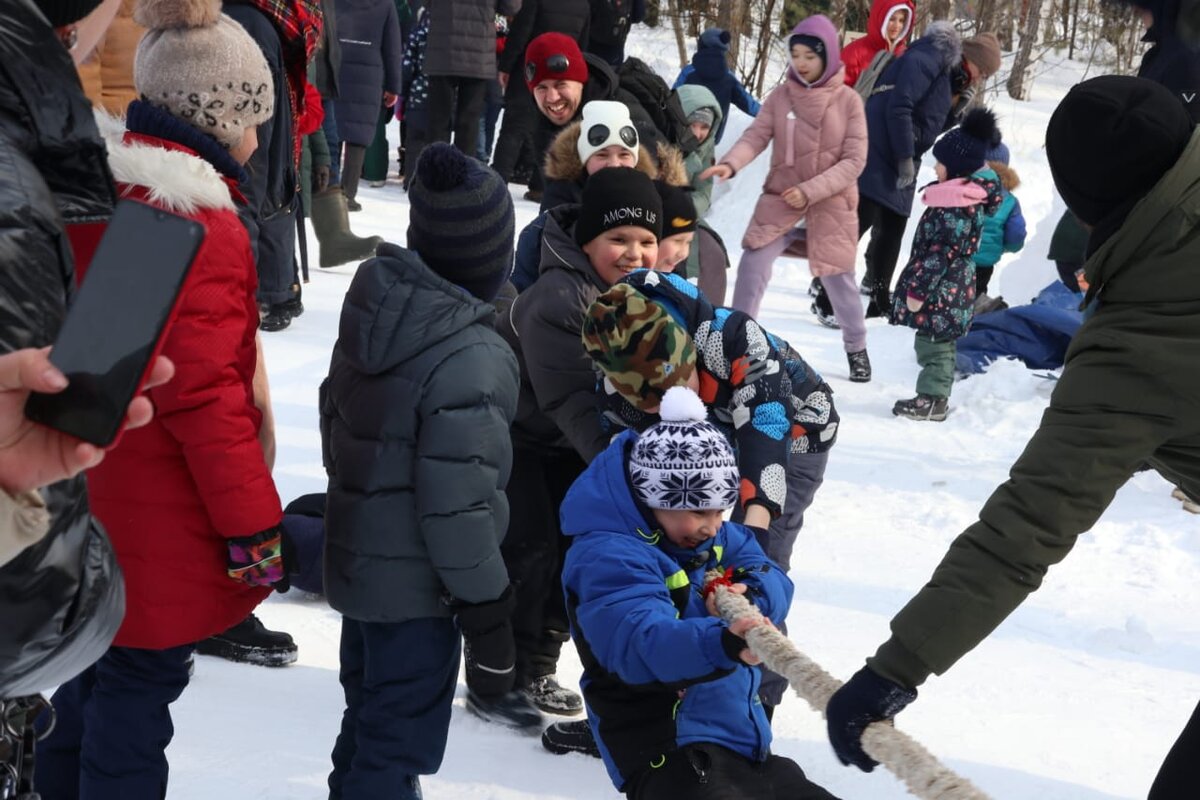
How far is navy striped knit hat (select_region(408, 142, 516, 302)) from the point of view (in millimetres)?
2758

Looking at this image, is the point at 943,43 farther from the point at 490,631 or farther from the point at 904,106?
the point at 490,631

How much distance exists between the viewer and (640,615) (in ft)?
8.14

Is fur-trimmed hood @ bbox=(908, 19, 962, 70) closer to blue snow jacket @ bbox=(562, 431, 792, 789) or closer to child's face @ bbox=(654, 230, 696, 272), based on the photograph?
child's face @ bbox=(654, 230, 696, 272)

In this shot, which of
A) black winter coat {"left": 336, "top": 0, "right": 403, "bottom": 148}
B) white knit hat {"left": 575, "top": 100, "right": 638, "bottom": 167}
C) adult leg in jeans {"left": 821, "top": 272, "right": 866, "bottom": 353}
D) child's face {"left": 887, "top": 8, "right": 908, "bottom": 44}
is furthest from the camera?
child's face {"left": 887, "top": 8, "right": 908, "bottom": 44}

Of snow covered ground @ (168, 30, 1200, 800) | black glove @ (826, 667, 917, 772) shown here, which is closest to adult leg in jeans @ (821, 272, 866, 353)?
snow covered ground @ (168, 30, 1200, 800)

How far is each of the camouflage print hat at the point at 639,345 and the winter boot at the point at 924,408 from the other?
4.18m

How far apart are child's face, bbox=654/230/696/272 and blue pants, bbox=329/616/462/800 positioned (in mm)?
1717

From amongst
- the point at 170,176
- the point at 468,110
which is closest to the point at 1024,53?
the point at 468,110

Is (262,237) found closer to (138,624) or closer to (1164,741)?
(138,624)

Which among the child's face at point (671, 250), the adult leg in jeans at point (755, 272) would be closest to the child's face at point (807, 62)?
the adult leg in jeans at point (755, 272)

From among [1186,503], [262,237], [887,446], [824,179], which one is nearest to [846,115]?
[824,179]

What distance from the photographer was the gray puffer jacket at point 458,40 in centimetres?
913

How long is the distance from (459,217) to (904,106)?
6.85 metres

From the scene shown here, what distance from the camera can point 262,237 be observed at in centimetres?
594
